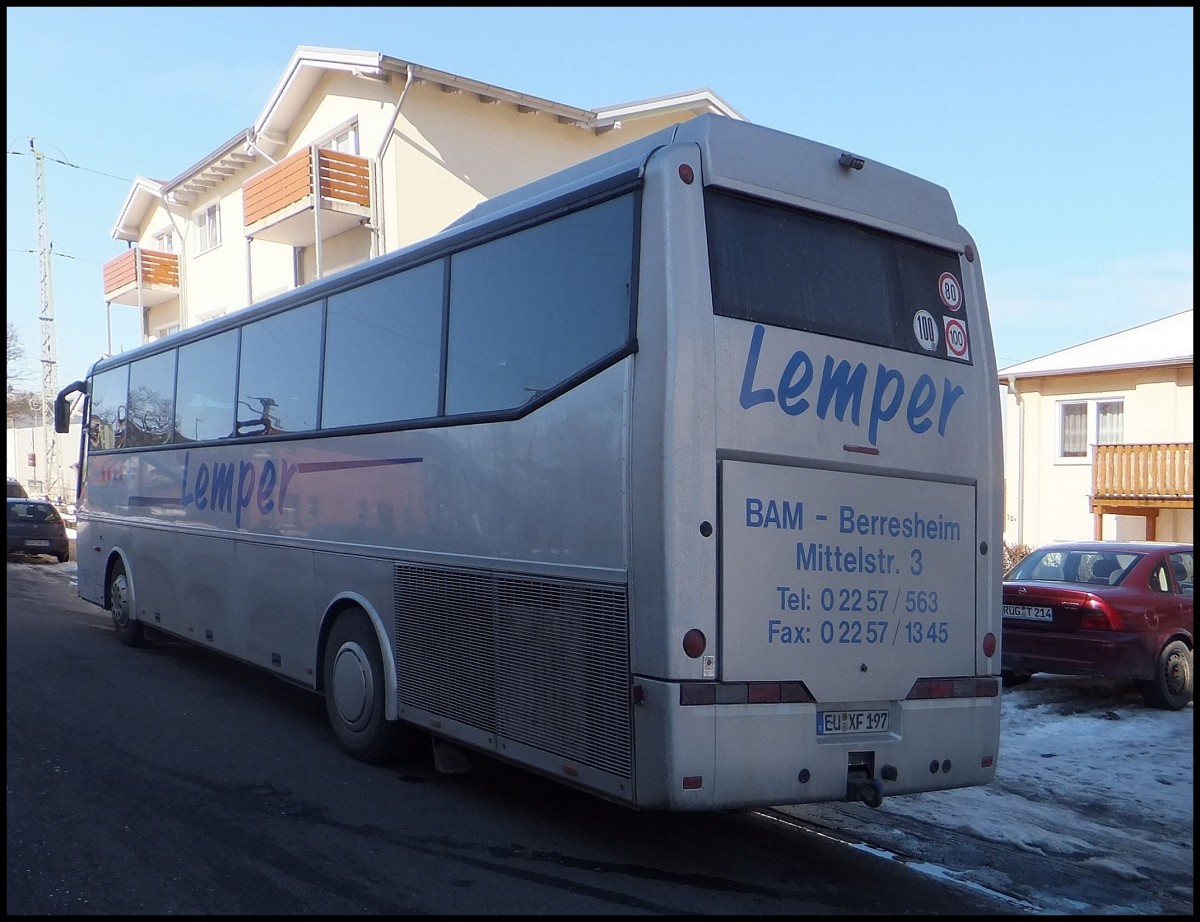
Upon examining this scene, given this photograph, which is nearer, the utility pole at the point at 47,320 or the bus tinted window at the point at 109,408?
the bus tinted window at the point at 109,408

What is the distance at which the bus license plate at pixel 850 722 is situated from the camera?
18.1ft

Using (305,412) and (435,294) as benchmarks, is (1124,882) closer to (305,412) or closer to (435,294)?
(435,294)

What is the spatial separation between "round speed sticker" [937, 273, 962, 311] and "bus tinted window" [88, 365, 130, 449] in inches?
385

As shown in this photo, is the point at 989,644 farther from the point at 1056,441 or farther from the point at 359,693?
the point at 1056,441

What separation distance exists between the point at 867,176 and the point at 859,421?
1.41 metres

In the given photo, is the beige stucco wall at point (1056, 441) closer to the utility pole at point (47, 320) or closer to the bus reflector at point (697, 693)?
the bus reflector at point (697, 693)

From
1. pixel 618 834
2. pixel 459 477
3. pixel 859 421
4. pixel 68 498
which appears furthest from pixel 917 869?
pixel 68 498

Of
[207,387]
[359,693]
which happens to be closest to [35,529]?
[207,387]

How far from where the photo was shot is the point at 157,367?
12.0 m

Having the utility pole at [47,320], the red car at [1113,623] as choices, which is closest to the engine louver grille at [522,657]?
the red car at [1113,623]

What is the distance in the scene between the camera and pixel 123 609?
12609 millimetres

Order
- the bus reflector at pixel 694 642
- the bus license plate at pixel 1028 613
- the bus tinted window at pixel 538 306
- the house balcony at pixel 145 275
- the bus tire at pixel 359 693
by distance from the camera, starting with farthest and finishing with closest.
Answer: the house balcony at pixel 145 275
the bus license plate at pixel 1028 613
the bus tire at pixel 359 693
the bus tinted window at pixel 538 306
the bus reflector at pixel 694 642

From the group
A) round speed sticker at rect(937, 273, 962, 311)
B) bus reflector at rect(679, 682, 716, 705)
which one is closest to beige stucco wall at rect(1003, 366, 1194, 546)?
round speed sticker at rect(937, 273, 962, 311)

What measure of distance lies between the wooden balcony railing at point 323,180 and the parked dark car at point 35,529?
315 inches
